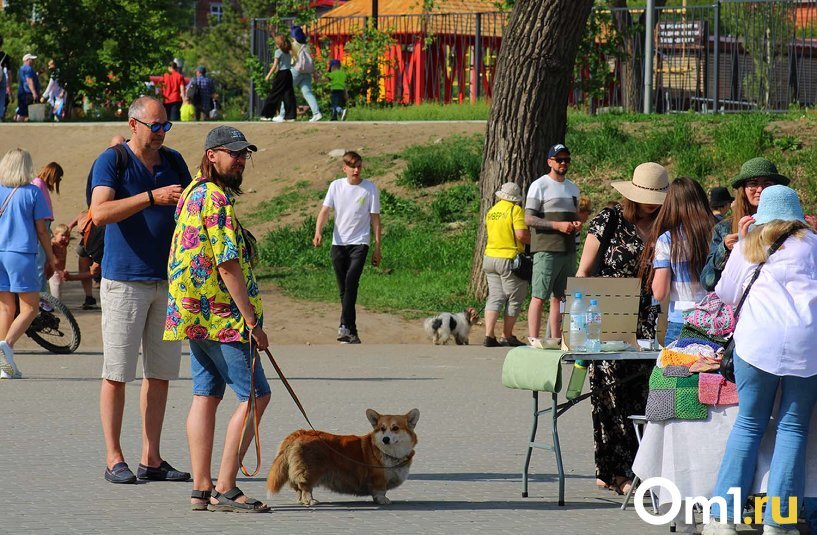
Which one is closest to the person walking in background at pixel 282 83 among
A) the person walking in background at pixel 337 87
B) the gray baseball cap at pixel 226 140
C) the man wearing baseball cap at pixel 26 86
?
the person walking in background at pixel 337 87

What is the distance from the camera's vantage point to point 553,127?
17.3 meters

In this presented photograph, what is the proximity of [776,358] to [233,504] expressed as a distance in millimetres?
2768

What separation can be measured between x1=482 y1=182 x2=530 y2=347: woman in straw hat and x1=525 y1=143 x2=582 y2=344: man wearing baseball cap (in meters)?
Result: 0.35

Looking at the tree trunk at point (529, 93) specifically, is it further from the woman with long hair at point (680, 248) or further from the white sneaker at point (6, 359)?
the woman with long hair at point (680, 248)

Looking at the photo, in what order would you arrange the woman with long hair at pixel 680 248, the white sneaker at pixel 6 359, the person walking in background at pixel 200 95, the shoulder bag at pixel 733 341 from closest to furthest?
the shoulder bag at pixel 733 341, the woman with long hair at pixel 680 248, the white sneaker at pixel 6 359, the person walking in background at pixel 200 95

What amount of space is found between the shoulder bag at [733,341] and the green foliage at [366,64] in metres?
25.1

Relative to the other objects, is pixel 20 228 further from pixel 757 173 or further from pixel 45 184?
pixel 757 173

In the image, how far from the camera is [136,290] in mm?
7781

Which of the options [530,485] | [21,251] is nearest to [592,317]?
[530,485]

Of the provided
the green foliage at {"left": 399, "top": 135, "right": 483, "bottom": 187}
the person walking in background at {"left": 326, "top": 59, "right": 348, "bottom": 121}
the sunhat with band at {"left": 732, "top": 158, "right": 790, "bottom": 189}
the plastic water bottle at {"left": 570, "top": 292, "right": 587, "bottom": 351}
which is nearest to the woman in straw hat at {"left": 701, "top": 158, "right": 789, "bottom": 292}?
the sunhat with band at {"left": 732, "top": 158, "right": 790, "bottom": 189}

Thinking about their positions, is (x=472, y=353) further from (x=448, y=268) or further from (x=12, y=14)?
(x=12, y=14)

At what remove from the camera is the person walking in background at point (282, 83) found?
27.7m

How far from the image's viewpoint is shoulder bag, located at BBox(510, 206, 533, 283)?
14.6 meters

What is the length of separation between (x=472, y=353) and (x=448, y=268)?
4796mm
